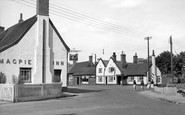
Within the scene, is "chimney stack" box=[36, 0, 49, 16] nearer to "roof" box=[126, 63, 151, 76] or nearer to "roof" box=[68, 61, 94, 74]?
"roof" box=[126, 63, 151, 76]

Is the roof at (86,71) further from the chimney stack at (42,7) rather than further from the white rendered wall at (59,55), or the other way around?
the chimney stack at (42,7)

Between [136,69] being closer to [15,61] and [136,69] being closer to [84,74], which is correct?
[84,74]

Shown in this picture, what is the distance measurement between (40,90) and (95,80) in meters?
54.3

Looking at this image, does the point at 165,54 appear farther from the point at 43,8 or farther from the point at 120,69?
the point at 43,8

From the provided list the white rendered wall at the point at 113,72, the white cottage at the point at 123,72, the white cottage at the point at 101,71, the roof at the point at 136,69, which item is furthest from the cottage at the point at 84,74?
the roof at the point at 136,69

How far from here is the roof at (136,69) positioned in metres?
67.3

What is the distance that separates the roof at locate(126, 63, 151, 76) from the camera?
67312mm

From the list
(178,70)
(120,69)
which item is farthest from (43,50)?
(178,70)

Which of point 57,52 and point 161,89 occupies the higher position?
point 57,52

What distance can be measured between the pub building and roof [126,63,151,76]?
132 feet

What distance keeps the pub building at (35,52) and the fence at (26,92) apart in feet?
14.0

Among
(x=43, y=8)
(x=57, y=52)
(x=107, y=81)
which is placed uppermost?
(x=43, y=8)

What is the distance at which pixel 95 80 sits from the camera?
76.9 meters

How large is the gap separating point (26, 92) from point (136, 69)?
2022 inches
